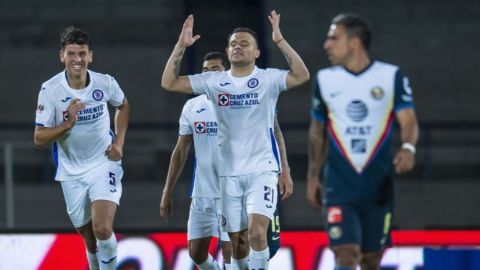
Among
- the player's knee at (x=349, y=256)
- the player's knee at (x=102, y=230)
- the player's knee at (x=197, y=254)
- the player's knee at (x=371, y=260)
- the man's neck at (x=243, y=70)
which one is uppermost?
the man's neck at (x=243, y=70)

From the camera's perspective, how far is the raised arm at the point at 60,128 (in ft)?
31.4

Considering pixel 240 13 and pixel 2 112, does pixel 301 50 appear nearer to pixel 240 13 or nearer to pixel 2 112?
pixel 240 13

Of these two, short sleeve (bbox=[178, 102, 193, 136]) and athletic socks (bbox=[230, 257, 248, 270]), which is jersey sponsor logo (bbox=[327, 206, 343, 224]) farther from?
short sleeve (bbox=[178, 102, 193, 136])

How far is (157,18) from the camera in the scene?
66.3 feet

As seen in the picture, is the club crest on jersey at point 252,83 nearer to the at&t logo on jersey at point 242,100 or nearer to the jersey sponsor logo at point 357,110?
the at&t logo on jersey at point 242,100

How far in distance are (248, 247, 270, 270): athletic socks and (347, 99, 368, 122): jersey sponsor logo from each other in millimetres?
1779

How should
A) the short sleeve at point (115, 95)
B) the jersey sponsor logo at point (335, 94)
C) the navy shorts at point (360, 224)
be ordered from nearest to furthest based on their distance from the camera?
the navy shorts at point (360, 224) → the jersey sponsor logo at point (335, 94) → the short sleeve at point (115, 95)

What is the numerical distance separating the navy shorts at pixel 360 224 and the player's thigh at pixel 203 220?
2.69 metres

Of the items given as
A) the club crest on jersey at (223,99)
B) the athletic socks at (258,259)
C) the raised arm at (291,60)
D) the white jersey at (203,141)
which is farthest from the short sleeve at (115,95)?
the athletic socks at (258,259)

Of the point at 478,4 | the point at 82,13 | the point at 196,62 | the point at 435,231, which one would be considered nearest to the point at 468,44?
the point at 478,4

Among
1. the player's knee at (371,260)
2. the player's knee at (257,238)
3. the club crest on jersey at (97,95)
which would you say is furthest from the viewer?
the club crest on jersey at (97,95)

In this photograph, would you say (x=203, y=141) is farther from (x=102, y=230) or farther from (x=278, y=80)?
(x=102, y=230)

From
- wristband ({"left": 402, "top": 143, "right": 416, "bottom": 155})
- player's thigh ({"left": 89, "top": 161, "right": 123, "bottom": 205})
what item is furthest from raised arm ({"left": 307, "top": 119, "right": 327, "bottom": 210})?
player's thigh ({"left": 89, "top": 161, "right": 123, "bottom": 205})

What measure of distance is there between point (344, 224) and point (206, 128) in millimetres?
2812
